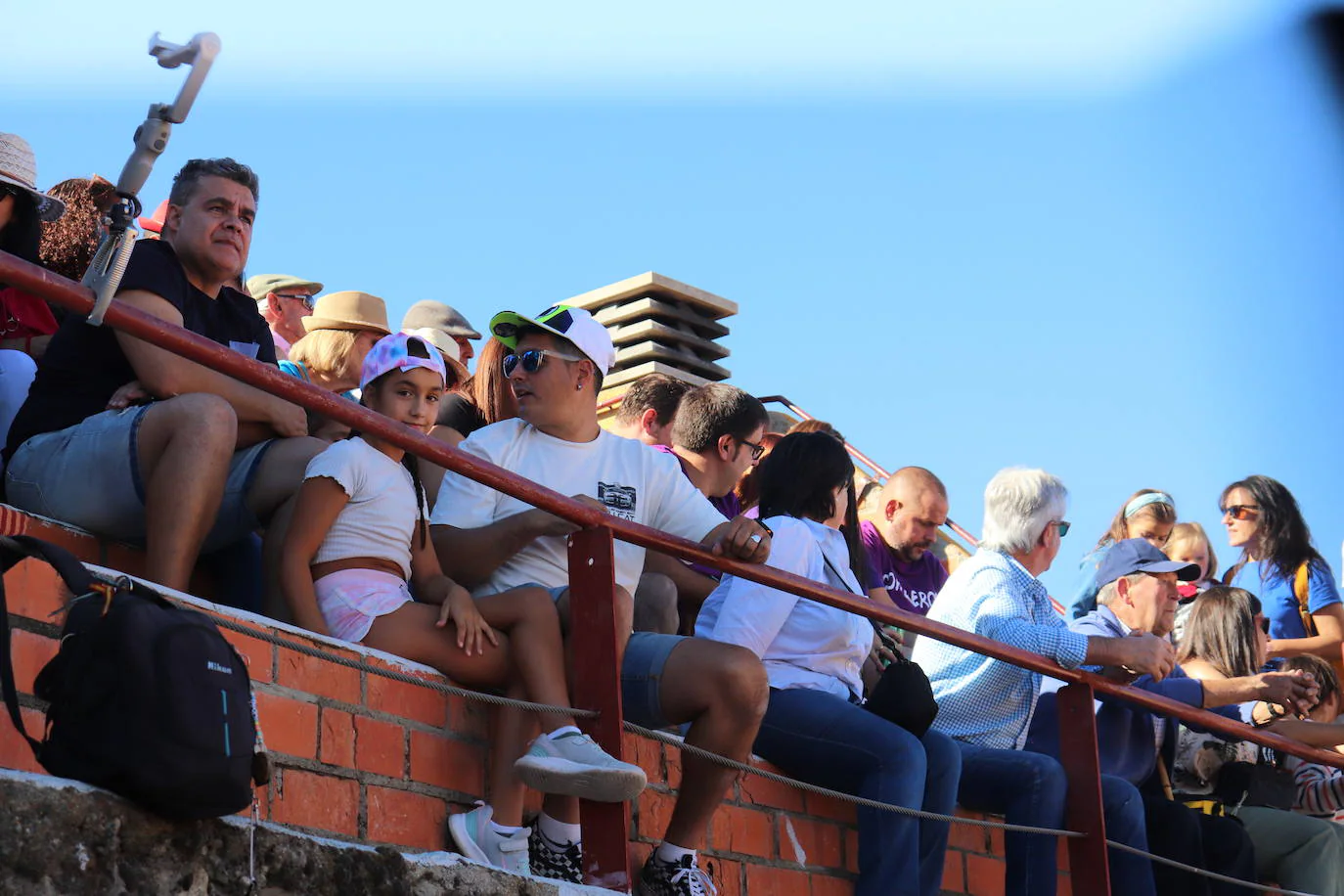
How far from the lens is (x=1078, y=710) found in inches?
195

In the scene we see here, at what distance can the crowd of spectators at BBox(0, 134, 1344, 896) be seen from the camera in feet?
12.2

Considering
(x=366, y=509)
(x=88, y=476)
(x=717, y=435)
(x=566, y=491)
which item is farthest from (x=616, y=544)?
(x=717, y=435)

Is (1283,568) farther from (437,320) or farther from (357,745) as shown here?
(357,745)

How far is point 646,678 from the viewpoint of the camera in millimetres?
4016

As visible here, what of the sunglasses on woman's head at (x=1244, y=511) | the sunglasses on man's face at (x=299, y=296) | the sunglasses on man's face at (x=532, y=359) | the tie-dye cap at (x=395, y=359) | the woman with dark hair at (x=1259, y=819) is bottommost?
the woman with dark hair at (x=1259, y=819)

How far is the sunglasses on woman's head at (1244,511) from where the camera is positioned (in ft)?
26.4

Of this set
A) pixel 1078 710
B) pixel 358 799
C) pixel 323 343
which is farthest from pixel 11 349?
pixel 1078 710

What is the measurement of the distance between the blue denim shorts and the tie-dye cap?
91cm

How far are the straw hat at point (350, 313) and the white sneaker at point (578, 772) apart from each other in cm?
308

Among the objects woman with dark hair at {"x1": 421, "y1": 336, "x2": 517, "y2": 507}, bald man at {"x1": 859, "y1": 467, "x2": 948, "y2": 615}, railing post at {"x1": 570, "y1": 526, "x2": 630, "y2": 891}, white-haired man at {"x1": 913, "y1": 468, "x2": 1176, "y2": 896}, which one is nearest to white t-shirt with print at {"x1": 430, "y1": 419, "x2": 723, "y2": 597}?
railing post at {"x1": 570, "y1": 526, "x2": 630, "y2": 891}

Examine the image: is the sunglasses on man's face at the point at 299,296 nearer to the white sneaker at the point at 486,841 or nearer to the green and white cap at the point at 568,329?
the green and white cap at the point at 568,329

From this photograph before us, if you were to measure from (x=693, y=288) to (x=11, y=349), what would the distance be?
25.7 feet

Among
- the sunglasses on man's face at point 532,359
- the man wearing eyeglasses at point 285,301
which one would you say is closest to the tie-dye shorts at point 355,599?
the sunglasses on man's face at point 532,359

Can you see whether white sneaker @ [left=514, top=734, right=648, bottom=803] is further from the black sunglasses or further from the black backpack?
the black sunglasses
